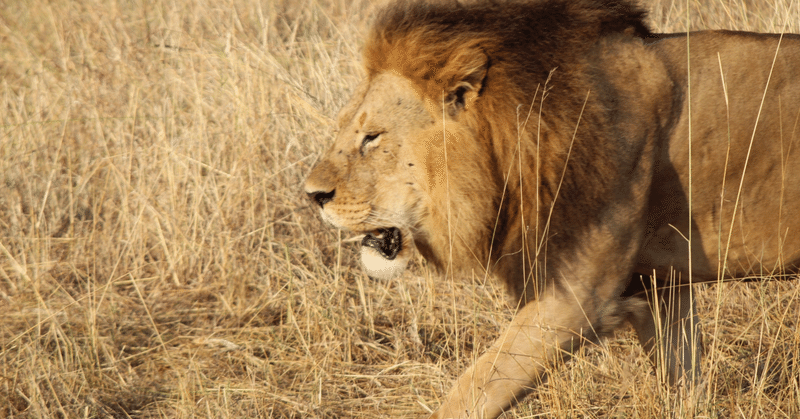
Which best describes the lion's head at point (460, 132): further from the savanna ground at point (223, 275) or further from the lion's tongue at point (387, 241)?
the savanna ground at point (223, 275)

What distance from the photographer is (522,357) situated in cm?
234

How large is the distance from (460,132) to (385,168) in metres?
0.27

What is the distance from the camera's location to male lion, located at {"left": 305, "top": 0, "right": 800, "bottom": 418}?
2.31 metres

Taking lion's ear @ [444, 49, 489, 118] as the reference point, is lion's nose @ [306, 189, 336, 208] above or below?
below

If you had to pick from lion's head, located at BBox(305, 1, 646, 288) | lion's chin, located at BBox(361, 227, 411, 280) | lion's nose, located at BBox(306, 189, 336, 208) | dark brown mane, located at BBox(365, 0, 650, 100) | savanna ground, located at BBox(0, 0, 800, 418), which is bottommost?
savanna ground, located at BBox(0, 0, 800, 418)

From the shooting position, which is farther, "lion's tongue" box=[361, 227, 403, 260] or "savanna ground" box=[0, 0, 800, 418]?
"savanna ground" box=[0, 0, 800, 418]

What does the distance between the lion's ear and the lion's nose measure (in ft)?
1.55

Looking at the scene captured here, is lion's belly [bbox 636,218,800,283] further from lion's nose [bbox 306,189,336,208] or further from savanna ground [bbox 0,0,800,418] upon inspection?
lion's nose [bbox 306,189,336,208]

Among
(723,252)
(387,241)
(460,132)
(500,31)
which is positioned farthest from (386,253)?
(723,252)

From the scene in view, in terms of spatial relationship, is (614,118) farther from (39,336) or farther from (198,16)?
(198,16)

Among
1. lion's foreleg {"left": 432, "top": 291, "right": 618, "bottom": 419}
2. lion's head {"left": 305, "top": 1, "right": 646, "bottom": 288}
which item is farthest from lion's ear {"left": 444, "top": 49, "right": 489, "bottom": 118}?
lion's foreleg {"left": 432, "top": 291, "right": 618, "bottom": 419}

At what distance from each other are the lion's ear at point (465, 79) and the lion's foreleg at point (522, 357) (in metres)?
0.64

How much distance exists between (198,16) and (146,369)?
3.07 m

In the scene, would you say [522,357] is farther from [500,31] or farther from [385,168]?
[500,31]
